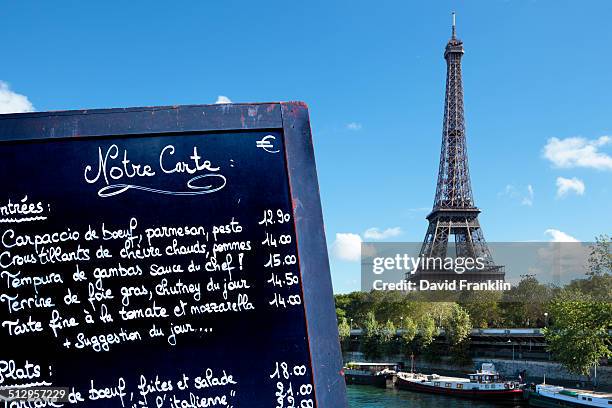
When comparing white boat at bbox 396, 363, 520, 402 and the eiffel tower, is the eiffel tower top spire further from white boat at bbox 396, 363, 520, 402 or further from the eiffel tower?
white boat at bbox 396, 363, 520, 402

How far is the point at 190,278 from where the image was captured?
4.20 m

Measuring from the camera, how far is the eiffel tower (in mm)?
77250

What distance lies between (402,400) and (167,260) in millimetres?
44487

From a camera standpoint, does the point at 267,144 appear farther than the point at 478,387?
No

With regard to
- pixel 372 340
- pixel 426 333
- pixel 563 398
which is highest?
pixel 426 333

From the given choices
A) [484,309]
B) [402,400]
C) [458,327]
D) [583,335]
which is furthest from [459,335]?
[583,335]

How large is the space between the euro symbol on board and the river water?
39590 mm

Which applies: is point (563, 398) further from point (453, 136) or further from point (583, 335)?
point (453, 136)

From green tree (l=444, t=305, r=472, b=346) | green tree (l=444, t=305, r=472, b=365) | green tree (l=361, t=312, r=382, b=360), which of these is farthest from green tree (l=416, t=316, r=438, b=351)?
green tree (l=361, t=312, r=382, b=360)

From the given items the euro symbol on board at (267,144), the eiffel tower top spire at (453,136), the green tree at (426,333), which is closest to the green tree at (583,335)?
the green tree at (426,333)

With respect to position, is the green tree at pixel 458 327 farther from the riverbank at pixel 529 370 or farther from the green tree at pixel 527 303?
the green tree at pixel 527 303

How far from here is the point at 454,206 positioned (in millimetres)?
84562

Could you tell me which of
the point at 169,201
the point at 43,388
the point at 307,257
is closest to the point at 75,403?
the point at 43,388

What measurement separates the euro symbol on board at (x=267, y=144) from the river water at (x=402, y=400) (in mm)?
39590
